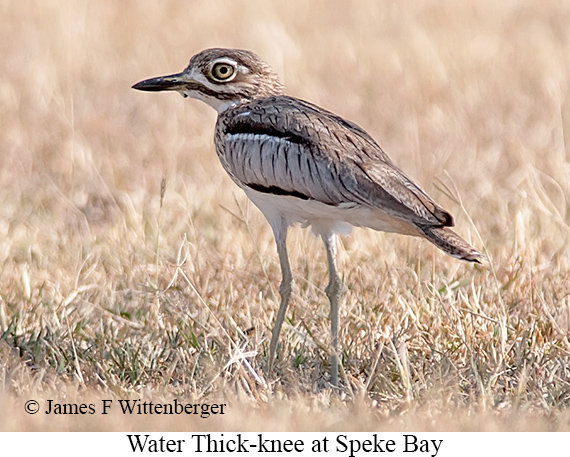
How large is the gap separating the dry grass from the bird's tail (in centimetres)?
36

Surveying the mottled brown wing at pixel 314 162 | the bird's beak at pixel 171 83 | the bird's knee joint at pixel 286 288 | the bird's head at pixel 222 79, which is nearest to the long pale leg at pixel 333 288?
the bird's knee joint at pixel 286 288

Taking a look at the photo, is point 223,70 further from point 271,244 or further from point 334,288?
point 271,244

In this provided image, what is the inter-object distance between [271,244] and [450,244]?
77.7 inches

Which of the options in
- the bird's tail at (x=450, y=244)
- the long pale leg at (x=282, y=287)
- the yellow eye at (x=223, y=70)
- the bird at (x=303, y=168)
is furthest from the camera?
the yellow eye at (x=223, y=70)

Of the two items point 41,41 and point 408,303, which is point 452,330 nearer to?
point 408,303

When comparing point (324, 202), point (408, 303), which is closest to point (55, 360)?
point (324, 202)

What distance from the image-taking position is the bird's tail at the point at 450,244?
365cm

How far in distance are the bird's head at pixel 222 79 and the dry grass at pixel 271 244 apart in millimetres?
467

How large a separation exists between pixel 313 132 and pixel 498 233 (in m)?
2.05

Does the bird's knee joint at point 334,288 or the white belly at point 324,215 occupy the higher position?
the white belly at point 324,215

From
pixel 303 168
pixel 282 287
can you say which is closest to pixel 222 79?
pixel 303 168

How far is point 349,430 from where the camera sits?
3281 millimetres

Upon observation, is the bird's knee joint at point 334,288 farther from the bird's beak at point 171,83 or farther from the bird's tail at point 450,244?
the bird's beak at point 171,83

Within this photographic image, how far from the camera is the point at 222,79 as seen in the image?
445 cm
